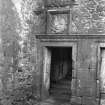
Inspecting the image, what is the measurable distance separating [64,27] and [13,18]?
1849mm

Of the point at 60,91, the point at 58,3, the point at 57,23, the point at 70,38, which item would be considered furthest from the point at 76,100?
the point at 58,3

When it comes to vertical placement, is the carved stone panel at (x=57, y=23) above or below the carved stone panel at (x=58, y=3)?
below

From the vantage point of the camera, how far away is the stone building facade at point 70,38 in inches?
225

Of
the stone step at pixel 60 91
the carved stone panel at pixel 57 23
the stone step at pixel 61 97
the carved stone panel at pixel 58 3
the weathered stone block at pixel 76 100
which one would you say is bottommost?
the stone step at pixel 61 97

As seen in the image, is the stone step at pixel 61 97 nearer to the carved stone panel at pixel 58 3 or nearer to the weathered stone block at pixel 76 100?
the weathered stone block at pixel 76 100

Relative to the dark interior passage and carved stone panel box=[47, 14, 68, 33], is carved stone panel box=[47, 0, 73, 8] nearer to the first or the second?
carved stone panel box=[47, 14, 68, 33]

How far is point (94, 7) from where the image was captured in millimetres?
5758

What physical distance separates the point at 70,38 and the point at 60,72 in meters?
3.25

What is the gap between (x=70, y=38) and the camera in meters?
5.95

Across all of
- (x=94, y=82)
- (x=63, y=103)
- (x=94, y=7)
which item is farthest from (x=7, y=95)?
(x=94, y=7)

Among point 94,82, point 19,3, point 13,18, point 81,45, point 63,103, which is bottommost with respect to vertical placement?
point 63,103

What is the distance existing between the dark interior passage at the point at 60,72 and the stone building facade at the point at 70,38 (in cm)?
84

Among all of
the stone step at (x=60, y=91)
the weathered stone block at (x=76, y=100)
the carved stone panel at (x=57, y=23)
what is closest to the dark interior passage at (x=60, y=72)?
the stone step at (x=60, y=91)

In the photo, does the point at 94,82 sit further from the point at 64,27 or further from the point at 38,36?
the point at 38,36
